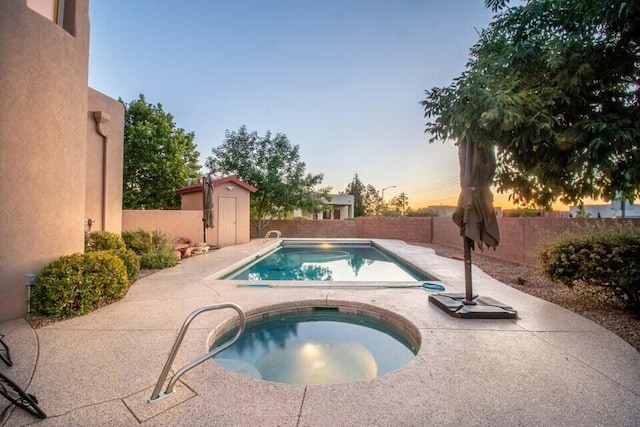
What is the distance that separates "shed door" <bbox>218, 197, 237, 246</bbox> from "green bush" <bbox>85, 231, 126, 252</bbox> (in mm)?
7105

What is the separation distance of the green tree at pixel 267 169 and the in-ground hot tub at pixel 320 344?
13.0m

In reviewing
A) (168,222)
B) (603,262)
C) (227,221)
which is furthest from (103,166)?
(603,262)

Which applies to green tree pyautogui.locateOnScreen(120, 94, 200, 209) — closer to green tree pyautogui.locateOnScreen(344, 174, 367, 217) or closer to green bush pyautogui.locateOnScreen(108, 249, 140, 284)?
green bush pyautogui.locateOnScreen(108, 249, 140, 284)

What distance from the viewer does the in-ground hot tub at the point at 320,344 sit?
3.65 meters

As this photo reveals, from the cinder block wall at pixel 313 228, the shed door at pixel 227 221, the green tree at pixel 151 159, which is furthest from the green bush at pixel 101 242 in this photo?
the green tree at pixel 151 159

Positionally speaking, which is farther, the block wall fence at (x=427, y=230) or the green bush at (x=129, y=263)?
the block wall fence at (x=427, y=230)

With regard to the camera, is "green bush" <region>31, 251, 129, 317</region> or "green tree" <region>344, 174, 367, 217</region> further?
"green tree" <region>344, 174, 367, 217</region>

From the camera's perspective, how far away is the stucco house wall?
4117mm

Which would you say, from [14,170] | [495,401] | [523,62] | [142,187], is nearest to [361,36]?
[523,62]

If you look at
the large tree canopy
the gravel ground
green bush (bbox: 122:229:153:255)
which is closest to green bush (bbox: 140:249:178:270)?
green bush (bbox: 122:229:153:255)

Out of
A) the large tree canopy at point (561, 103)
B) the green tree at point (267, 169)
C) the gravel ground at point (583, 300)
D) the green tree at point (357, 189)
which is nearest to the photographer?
the large tree canopy at point (561, 103)

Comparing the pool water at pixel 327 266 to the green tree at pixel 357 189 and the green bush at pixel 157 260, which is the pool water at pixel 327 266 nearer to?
the green bush at pixel 157 260

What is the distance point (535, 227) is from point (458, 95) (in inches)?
286

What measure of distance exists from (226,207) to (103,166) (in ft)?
20.7
